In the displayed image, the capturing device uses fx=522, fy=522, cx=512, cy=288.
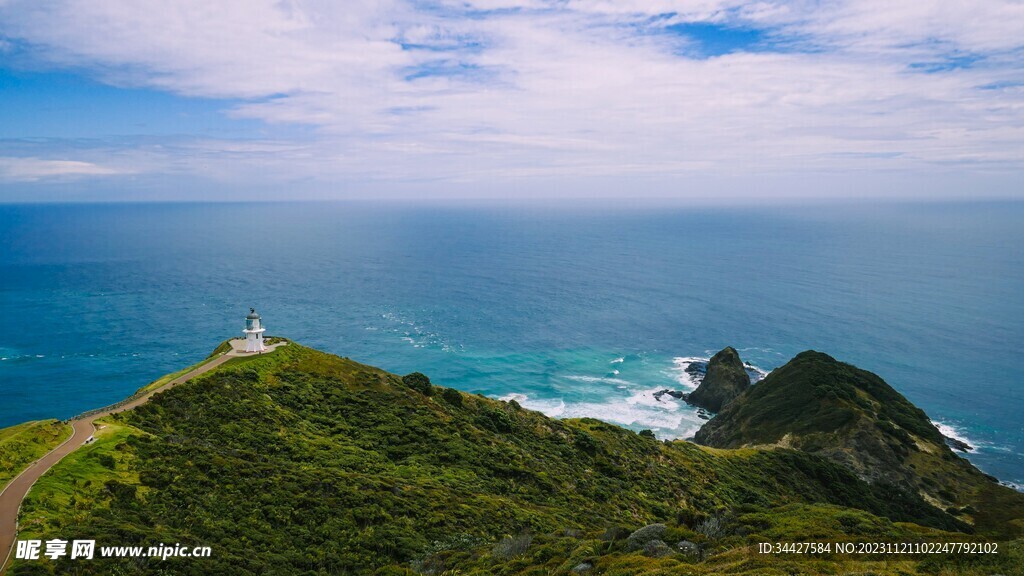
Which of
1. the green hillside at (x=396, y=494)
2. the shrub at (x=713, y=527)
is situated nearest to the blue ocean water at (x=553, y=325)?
the green hillside at (x=396, y=494)

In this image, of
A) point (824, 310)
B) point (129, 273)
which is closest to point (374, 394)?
point (824, 310)

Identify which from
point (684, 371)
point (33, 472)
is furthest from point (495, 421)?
point (684, 371)

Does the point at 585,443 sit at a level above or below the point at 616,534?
below

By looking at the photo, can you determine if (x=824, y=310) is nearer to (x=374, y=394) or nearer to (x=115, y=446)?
(x=374, y=394)

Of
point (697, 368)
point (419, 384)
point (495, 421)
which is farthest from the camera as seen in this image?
point (697, 368)

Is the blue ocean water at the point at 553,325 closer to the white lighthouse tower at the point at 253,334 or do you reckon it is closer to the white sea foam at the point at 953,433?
the white sea foam at the point at 953,433

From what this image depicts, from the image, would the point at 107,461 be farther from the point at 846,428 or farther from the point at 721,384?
the point at 721,384
